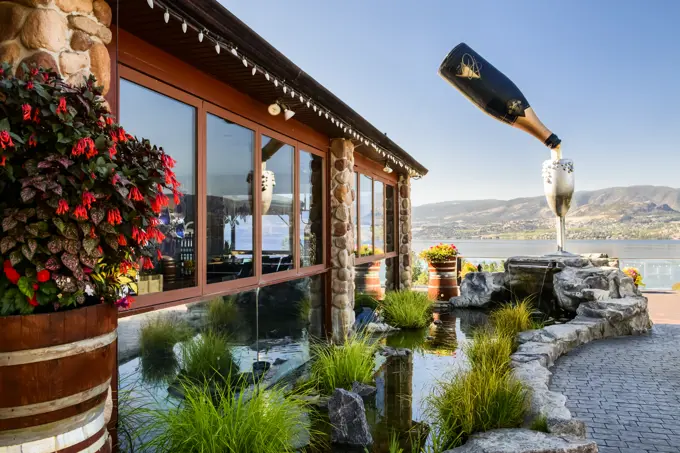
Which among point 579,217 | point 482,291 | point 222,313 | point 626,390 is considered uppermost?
point 579,217

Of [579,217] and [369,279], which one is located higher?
[579,217]

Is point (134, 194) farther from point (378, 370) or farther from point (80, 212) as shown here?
point (378, 370)

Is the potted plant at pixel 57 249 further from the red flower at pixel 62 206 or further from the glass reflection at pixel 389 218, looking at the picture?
the glass reflection at pixel 389 218

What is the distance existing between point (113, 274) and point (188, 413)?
4.11ft

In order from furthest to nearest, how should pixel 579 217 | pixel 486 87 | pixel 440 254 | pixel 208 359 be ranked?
pixel 579 217 → pixel 440 254 → pixel 486 87 → pixel 208 359

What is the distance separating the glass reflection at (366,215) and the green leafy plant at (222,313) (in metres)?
3.52

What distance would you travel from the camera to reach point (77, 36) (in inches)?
89.5

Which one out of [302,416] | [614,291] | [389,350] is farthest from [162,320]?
[614,291]

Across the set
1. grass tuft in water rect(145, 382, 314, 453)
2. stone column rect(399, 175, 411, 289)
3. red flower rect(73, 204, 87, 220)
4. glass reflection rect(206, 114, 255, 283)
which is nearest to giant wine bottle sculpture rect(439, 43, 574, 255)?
stone column rect(399, 175, 411, 289)

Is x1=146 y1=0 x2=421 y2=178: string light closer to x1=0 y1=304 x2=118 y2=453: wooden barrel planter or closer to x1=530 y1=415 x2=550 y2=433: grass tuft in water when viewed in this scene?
x1=0 y1=304 x2=118 y2=453: wooden barrel planter

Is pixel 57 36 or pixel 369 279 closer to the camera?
pixel 57 36

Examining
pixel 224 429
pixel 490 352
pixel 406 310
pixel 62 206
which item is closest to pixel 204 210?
pixel 224 429

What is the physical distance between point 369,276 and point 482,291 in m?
2.55

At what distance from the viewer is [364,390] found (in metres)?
4.11
